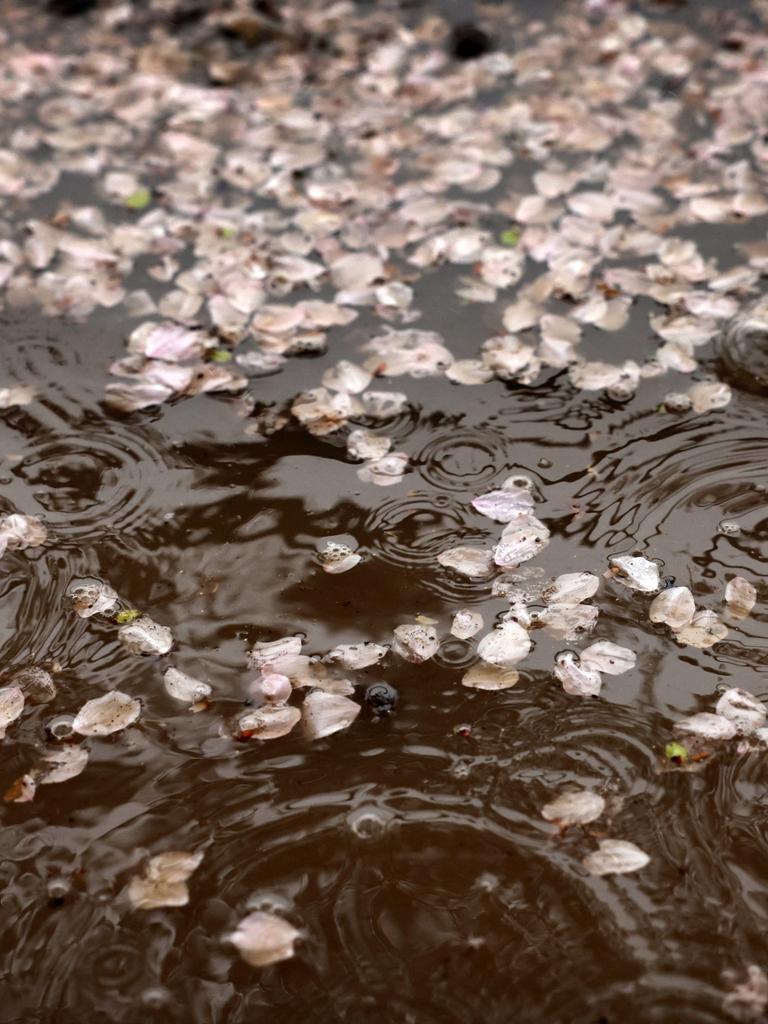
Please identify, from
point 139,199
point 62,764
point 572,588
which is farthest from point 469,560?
point 139,199

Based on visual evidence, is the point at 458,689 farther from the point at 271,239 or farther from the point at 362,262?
the point at 271,239

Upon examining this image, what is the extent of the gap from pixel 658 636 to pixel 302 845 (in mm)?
848

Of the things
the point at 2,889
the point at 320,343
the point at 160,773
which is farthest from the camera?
the point at 320,343

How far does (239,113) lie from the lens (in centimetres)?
386

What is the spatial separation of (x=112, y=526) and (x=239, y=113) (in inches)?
86.4

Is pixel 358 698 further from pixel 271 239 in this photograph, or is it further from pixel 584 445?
pixel 271 239

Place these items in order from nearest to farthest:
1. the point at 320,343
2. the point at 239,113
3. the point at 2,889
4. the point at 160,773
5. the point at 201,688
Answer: the point at 2,889
the point at 160,773
the point at 201,688
the point at 320,343
the point at 239,113

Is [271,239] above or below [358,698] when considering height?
above

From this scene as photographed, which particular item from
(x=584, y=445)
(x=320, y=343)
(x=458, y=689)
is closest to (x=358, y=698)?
(x=458, y=689)

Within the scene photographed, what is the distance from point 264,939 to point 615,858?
0.62m

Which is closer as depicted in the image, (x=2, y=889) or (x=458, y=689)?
(x=2, y=889)

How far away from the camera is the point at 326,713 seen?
197 cm

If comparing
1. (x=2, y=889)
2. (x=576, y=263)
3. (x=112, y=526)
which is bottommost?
(x=2, y=889)

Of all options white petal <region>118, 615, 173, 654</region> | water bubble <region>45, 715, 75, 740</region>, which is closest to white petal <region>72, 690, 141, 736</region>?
water bubble <region>45, 715, 75, 740</region>
